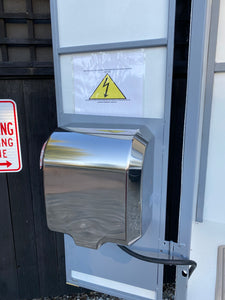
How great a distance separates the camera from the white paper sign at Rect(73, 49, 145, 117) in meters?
0.89

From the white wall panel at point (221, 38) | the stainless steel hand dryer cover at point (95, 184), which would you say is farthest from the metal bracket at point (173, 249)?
the white wall panel at point (221, 38)

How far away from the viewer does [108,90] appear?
3.09 ft

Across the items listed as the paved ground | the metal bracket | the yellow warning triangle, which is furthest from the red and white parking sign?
the paved ground

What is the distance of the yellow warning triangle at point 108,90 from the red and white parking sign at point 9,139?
73cm

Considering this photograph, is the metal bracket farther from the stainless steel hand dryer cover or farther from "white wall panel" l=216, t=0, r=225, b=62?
"white wall panel" l=216, t=0, r=225, b=62

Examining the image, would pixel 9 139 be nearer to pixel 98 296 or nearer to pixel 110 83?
pixel 110 83

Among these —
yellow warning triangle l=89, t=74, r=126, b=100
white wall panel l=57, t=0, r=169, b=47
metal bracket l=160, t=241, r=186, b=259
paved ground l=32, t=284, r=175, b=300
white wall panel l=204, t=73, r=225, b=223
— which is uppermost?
white wall panel l=57, t=0, r=169, b=47

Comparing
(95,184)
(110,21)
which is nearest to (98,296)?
(95,184)

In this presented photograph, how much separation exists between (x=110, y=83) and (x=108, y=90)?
0.10 feet

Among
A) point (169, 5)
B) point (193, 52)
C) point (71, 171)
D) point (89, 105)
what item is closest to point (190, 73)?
point (193, 52)

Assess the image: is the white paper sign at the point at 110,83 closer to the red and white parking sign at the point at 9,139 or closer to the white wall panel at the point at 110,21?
the white wall panel at the point at 110,21

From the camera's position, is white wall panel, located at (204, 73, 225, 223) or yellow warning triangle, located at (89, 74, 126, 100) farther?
white wall panel, located at (204, 73, 225, 223)

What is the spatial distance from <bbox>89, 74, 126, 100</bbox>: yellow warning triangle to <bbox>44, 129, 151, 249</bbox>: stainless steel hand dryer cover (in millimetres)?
170

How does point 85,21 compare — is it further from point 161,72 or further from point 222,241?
point 222,241
